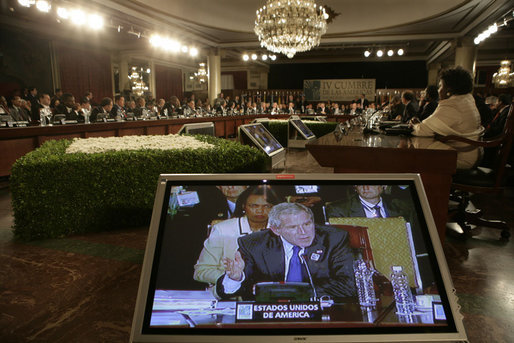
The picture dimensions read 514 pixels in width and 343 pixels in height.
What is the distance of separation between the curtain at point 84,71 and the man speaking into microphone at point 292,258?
13535 mm

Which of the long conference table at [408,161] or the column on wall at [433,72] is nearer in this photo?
the long conference table at [408,161]

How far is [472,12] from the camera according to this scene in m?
8.54

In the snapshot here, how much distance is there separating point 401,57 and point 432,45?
2578 mm

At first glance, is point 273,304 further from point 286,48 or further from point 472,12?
point 472,12

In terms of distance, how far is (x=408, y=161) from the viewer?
8.01ft

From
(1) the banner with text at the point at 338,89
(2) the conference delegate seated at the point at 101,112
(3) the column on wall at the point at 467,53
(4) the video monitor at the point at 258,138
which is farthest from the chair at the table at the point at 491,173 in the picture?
(1) the banner with text at the point at 338,89

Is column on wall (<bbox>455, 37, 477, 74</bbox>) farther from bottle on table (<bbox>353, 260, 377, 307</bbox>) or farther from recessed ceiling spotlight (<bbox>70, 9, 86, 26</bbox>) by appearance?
bottle on table (<bbox>353, 260, 377, 307</bbox>)

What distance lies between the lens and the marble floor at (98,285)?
1730 mm

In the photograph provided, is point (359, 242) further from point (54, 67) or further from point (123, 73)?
point (123, 73)

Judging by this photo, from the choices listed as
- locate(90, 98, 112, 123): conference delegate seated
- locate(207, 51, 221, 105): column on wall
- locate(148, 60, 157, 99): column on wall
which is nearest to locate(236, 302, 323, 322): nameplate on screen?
locate(90, 98, 112, 123): conference delegate seated

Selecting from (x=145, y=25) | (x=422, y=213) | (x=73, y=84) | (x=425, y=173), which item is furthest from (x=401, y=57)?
(x=422, y=213)

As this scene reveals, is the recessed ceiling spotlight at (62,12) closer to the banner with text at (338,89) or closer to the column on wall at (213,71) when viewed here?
the column on wall at (213,71)

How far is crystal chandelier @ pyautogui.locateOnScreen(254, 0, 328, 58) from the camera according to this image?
22.3 ft

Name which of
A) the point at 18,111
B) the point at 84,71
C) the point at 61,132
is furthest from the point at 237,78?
the point at 61,132
